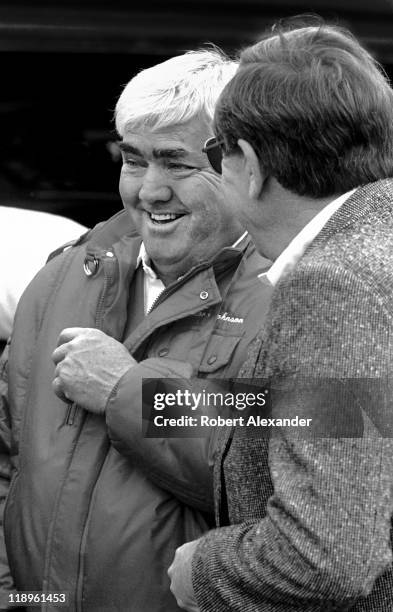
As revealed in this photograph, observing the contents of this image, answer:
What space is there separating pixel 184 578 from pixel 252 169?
0.62 m

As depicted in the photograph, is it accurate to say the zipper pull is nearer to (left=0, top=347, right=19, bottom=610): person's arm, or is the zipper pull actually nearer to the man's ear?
(left=0, top=347, right=19, bottom=610): person's arm

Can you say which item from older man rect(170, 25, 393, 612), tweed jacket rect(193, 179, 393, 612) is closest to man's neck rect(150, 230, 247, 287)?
older man rect(170, 25, 393, 612)

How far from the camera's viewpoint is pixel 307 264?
1364mm

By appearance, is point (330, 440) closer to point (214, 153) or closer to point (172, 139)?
point (214, 153)

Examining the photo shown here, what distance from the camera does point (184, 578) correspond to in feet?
5.03

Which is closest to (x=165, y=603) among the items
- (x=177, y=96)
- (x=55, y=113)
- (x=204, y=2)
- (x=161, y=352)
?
(x=161, y=352)

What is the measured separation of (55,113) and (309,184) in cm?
336

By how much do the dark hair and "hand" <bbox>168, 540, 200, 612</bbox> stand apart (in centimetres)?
57

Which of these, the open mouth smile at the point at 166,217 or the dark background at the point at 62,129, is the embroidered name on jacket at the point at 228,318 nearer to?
the open mouth smile at the point at 166,217

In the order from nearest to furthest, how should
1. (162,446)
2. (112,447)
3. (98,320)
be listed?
(162,446) < (112,447) < (98,320)

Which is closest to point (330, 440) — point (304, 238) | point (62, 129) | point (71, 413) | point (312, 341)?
point (312, 341)

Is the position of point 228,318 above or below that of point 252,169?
below

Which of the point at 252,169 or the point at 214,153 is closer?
the point at 252,169

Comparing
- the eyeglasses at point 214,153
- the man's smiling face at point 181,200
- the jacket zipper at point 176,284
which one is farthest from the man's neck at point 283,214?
the man's smiling face at point 181,200
